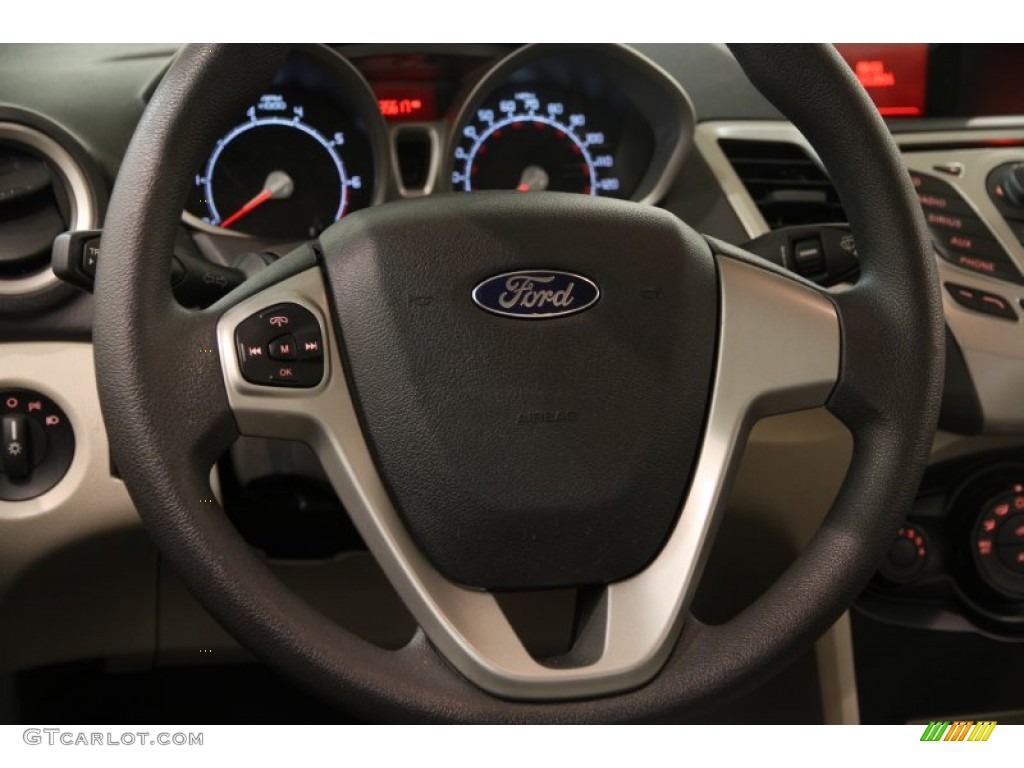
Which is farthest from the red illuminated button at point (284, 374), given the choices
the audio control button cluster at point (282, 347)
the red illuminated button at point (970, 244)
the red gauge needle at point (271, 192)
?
the red illuminated button at point (970, 244)

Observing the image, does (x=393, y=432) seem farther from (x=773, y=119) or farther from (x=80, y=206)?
(x=773, y=119)

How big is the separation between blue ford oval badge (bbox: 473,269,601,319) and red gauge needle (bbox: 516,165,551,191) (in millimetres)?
522

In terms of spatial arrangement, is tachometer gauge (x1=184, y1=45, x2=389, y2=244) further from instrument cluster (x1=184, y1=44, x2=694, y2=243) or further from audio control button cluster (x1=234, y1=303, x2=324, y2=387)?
audio control button cluster (x1=234, y1=303, x2=324, y2=387)

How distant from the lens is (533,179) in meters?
1.41

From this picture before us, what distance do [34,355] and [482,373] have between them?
46 cm

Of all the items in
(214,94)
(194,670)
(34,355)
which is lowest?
(194,670)

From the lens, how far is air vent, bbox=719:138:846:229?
1352 millimetres

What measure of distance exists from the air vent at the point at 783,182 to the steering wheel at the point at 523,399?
42cm

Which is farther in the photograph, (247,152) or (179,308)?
(247,152)

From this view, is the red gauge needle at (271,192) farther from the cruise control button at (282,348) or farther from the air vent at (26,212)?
the cruise control button at (282,348)

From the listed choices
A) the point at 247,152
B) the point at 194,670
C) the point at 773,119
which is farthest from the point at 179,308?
the point at 773,119

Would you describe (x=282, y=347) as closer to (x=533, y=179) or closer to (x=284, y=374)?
(x=284, y=374)

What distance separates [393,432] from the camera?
2.78 ft

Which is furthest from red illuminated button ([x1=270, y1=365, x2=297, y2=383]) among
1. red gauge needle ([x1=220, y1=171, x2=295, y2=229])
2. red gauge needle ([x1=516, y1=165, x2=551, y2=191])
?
red gauge needle ([x1=516, y1=165, x2=551, y2=191])
